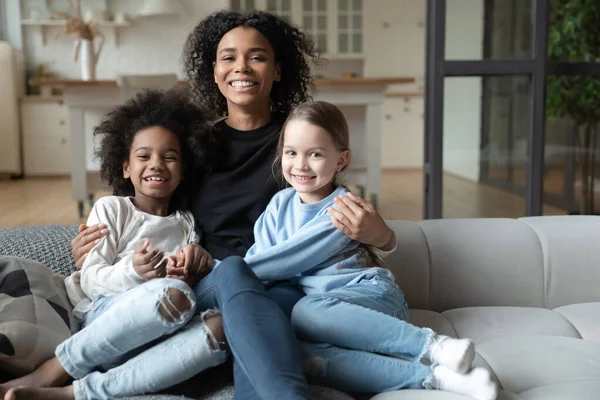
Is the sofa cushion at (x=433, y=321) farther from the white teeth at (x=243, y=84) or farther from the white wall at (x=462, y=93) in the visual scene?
the white wall at (x=462, y=93)

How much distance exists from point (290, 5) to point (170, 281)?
6.75 m

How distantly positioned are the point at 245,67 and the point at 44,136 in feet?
18.7

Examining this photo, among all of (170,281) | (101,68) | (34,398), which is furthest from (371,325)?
(101,68)

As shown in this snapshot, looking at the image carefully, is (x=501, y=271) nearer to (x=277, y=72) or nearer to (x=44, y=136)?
(x=277, y=72)

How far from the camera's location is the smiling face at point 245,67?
1.68 metres

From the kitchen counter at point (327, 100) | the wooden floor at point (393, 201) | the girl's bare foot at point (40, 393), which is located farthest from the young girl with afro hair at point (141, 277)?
the kitchen counter at point (327, 100)

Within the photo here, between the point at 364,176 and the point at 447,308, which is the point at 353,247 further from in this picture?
the point at 364,176

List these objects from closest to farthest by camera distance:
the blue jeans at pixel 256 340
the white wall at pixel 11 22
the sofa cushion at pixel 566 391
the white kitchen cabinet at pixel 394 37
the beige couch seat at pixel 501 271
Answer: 1. the blue jeans at pixel 256 340
2. the sofa cushion at pixel 566 391
3. the beige couch seat at pixel 501 271
4. the white wall at pixel 11 22
5. the white kitchen cabinet at pixel 394 37

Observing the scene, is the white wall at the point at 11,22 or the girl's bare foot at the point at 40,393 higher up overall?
the white wall at the point at 11,22

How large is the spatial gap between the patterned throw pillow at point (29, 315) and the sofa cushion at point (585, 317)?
1172 mm

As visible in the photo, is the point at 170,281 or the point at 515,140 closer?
the point at 170,281

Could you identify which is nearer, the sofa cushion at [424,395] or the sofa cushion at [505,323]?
the sofa cushion at [424,395]

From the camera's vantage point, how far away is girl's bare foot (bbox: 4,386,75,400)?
3.80 feet

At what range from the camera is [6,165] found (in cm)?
658
